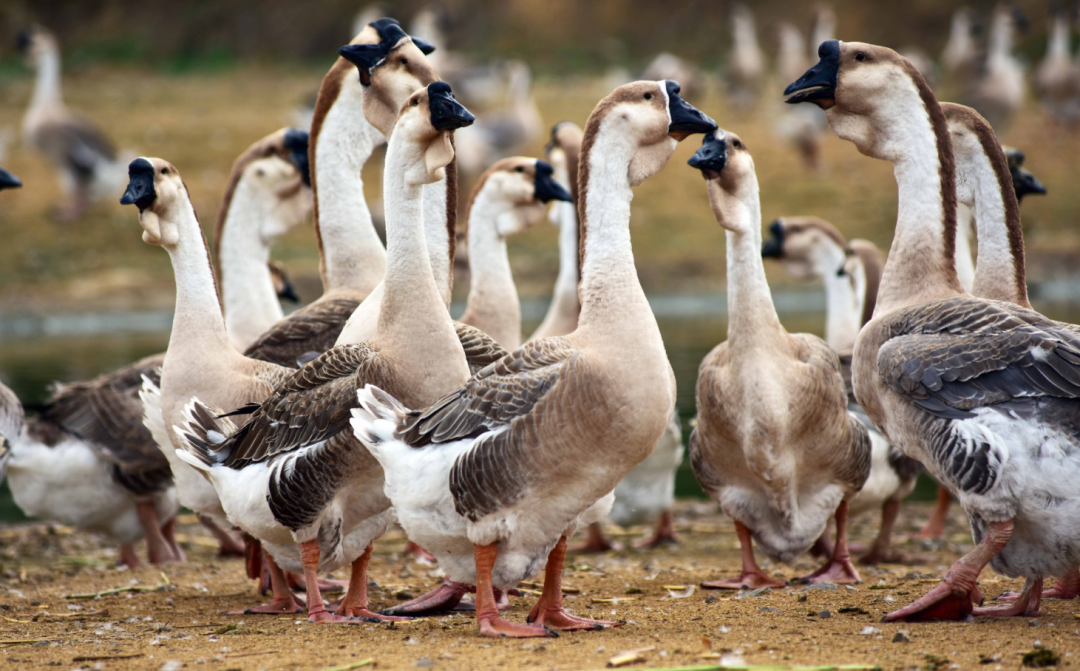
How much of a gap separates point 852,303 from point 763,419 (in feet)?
11.1

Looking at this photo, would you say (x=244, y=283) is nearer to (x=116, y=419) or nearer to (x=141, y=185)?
(x=116, y=419)

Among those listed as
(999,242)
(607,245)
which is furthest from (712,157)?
(999,242)

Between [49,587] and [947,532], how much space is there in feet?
23.0

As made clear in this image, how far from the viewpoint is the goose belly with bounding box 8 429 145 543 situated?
27.5ft

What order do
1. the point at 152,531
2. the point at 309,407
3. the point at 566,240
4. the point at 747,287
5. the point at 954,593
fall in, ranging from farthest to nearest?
1. the point at 566,240
2. the point at 152,531
3. the point at 747,287
4. the point at 309,407
5. the point at 954,593

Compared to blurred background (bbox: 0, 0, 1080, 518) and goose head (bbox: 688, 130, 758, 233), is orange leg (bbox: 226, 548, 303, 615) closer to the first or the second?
goose head (bbox: 688, 130, 758, 233)

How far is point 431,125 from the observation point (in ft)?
19.2

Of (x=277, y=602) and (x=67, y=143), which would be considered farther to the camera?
(x=67, y=143)

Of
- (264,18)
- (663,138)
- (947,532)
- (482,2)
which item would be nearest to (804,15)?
(482,2)

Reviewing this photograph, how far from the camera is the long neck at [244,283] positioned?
353 inches

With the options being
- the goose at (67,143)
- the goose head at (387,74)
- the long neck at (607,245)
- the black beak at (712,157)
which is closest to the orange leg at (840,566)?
the black beak at (712,157)

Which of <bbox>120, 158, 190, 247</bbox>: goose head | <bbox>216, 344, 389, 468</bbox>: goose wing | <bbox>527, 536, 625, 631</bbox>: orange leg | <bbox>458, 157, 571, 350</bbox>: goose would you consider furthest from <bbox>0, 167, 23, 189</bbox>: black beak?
<bbox>527, 536, 625, 631</bbox>: orange leg

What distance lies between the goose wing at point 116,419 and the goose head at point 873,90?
500 centimetres

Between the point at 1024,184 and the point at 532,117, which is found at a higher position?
the point at 532,117
